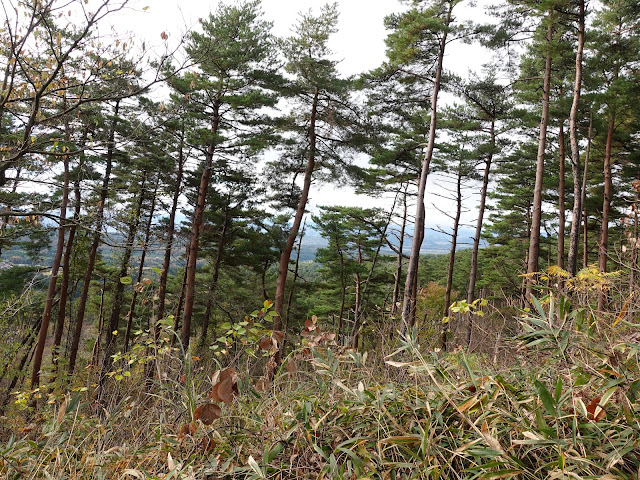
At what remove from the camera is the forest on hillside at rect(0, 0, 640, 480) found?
56.7 inches

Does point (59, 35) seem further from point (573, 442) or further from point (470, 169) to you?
point (470, 169)

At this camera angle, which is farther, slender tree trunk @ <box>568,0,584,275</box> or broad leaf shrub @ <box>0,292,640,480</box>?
slender tree trunk @ <box>568,0,584,275</box>

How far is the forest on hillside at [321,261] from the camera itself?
144 centimetres

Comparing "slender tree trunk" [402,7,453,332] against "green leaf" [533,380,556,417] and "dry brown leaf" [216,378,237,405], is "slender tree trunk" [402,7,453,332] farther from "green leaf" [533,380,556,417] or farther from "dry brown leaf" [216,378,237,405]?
"green leaf" [533,380,556,417]

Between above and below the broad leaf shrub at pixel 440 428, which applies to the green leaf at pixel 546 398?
above

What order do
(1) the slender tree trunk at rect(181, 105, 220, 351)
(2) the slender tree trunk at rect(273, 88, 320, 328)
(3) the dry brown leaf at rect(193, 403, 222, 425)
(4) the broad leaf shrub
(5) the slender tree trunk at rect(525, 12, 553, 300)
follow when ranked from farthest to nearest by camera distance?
(2) the slender tree trunk at rect(273, 88, 320, 328), (1) the slender tree trunk at rect(181, 105, 220, 351), (5) the slender tree trunk at rect(525, 12, 553, 300), (3) the dry brown leaf at rect(193, 403, 222, 425), (4) the broad leaf shrub

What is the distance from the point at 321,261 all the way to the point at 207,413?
Answer: 62.0ft

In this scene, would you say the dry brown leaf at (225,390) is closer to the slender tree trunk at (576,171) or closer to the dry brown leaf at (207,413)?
the dry brown leaf at (207,413)

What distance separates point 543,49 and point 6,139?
11094 mm

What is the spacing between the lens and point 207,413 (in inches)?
64.2

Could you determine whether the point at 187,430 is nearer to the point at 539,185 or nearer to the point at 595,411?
the point at 595,411

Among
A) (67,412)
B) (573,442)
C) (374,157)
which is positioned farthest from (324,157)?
(573,442)

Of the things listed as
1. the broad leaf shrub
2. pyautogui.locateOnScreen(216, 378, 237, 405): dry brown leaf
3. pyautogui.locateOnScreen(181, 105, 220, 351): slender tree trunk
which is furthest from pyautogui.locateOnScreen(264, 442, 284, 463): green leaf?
pyautogui.locateOnScreen(181, 105, 220, 351): slender tree trunk

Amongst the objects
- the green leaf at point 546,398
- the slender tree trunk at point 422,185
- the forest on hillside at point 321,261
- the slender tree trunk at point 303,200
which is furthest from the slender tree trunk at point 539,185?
the green leaf at point 546,398
